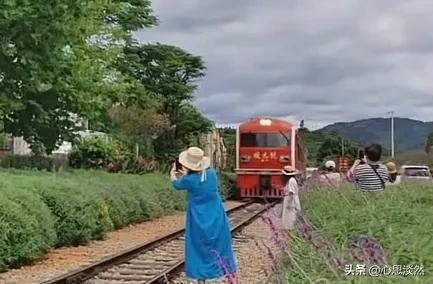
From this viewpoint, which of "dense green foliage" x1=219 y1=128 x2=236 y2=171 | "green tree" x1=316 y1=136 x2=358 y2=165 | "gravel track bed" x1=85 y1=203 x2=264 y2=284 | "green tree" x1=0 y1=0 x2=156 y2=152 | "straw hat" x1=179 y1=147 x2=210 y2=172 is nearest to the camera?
"straw hat" x1=179 y1=147 x2=210 y2=172

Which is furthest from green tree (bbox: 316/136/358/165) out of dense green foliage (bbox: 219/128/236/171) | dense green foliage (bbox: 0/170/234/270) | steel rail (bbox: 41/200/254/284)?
steel rail (bbox: 41/200/254/284)

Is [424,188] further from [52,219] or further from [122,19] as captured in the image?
[122,19]

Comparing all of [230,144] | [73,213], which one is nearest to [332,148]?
[230,144]

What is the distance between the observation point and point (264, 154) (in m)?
36.9

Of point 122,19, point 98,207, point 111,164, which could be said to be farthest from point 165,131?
point 98,207

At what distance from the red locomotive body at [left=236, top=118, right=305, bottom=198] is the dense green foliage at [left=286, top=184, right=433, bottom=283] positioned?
80.0 feet

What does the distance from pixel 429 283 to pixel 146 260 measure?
36.0 feet

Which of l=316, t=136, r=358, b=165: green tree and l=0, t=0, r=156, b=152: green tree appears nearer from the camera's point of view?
l=0, t=0, r=156, b=152: green tree

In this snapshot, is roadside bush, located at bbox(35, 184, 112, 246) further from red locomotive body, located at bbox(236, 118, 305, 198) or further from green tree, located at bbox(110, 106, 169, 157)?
green tree, located at bbox(110, 106, 169, 157)

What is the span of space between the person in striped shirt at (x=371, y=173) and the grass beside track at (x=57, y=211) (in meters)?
5.70

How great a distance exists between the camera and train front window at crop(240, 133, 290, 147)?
37.1 metres

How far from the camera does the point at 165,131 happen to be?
44312mm

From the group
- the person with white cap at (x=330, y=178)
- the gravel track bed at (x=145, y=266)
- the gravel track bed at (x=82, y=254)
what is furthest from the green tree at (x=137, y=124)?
the person with white cap at (x=330, y=178)

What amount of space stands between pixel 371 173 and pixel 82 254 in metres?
6.95
